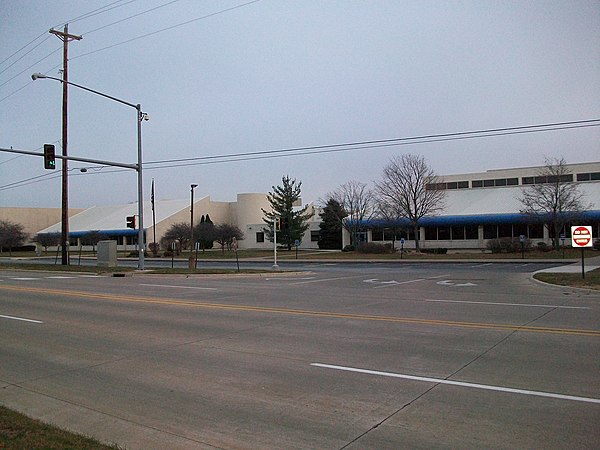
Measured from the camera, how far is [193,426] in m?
5.44

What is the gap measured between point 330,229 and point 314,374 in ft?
221

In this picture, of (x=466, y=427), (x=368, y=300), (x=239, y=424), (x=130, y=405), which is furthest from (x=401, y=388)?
(x=368, y=300)

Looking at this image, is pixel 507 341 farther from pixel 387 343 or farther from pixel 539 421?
pixel 539 421

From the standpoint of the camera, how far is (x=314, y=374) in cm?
733

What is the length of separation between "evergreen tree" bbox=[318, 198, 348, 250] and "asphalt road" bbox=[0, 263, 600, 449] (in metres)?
56.9

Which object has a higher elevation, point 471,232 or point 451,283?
point 471,232

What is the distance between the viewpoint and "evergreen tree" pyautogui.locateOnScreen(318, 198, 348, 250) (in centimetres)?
7143

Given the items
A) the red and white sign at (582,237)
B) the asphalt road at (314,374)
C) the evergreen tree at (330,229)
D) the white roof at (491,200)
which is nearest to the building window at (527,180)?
the white roof at (491,200)

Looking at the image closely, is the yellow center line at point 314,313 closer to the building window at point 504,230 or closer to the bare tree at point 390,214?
the bare tree at point 390,214

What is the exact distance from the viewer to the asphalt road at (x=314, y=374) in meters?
5.23

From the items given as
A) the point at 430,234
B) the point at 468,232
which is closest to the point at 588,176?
the point at 468,232

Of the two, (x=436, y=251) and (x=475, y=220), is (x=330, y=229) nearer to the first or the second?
(x=436, y=251)

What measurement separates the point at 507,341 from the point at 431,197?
42.3 metres

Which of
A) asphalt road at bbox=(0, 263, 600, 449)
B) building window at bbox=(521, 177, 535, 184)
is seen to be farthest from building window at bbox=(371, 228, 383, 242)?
asphalt road at bbox=(0, 263, 600, 449)
